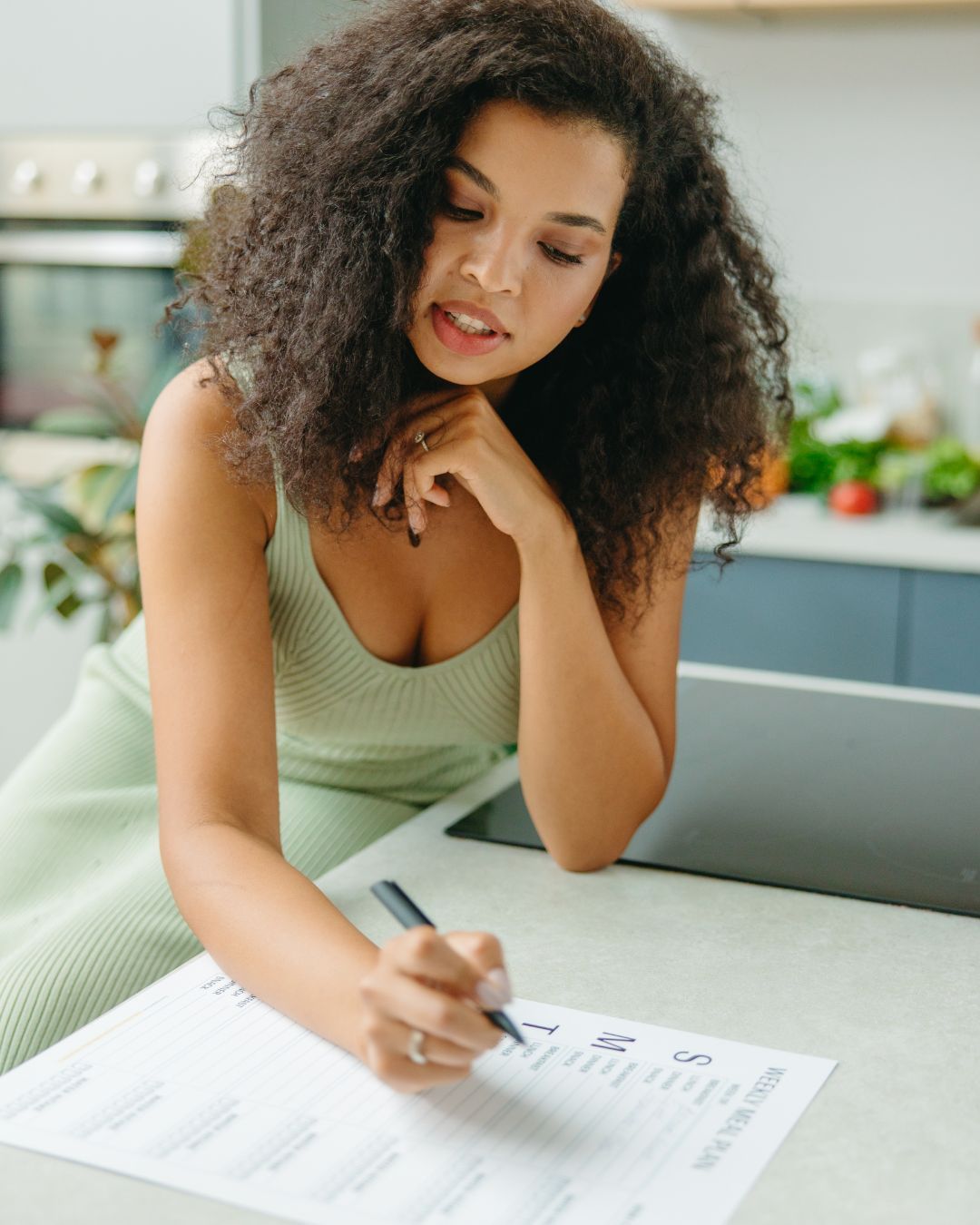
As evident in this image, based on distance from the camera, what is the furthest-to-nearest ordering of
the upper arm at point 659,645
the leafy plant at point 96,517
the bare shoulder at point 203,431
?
the leafy plant at point 96,517, the upper arm at point 659,645, the bare shoulder at point 203,431

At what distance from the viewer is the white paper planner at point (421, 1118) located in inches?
26.2

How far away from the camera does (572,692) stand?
1.27 metres

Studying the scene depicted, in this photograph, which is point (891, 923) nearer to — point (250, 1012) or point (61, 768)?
point (250, 1012)

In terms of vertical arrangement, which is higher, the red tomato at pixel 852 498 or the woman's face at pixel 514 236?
the woman's face at pixel 514 236

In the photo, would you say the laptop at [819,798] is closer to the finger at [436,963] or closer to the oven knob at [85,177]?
the finger at [436,963]

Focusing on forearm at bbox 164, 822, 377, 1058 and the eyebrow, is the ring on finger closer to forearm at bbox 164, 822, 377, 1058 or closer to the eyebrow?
forearm at bbox 164, 822, 377, 1058

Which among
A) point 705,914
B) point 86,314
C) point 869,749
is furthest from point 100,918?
point 86,314

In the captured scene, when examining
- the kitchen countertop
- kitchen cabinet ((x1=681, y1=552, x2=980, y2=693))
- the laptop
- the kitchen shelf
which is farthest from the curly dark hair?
the kitchen shelf

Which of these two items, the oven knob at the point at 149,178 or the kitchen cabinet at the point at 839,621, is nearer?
the kitchen cabinet at the point at 839,621

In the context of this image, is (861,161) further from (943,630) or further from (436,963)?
(436,963)

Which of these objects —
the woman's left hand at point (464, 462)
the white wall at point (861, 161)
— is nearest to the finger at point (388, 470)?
the woman's left hand at point (464, 462)

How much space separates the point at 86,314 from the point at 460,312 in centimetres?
179

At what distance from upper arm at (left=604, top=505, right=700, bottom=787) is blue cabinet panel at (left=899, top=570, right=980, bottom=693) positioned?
121cm

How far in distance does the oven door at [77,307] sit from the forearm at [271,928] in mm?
1781
